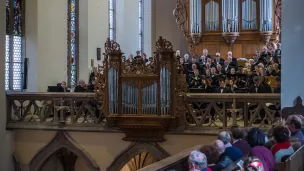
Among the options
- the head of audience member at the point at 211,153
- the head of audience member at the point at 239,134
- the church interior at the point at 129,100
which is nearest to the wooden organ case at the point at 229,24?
the church interior at the point at 129,100

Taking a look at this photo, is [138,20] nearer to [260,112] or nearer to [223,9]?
[223,9]

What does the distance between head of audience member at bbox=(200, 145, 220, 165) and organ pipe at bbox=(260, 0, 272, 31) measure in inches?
561

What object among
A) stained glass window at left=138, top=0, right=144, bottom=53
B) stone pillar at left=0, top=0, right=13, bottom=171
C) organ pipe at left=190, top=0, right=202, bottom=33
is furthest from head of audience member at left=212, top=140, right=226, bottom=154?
stained glass window at left=138, top=0, right=144, bottom=53

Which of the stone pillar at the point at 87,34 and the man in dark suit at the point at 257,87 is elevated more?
the stone pillar at the point at 87,34

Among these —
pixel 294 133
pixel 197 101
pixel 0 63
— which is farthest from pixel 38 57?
pixel 294 133

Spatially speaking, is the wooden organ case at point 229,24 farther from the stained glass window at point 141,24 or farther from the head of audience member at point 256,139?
the head of audience member at point 256,139

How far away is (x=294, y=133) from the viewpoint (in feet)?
23.5

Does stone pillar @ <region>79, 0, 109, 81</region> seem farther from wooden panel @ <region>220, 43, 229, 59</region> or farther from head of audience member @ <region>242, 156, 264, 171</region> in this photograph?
head of audience member @ <region>242, 156, 264, 171</region>

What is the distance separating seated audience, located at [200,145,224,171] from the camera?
5332 mm

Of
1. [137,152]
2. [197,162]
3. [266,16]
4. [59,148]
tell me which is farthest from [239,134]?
[266,16]

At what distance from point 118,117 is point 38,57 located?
4353 mm

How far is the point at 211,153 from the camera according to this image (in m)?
5.43

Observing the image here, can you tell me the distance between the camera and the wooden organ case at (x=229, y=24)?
19109mm

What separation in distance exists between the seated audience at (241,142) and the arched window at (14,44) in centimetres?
925
